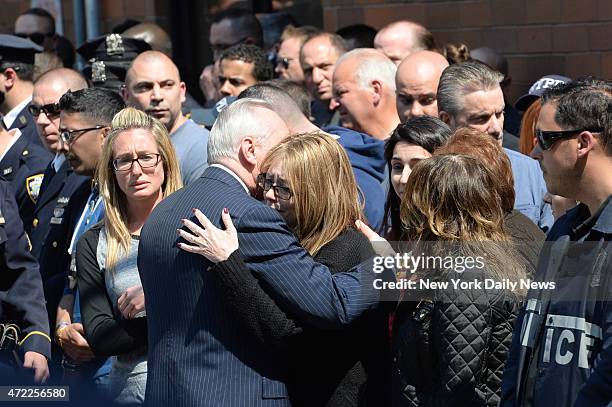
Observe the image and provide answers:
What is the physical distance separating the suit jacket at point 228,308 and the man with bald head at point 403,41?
10.4 ft

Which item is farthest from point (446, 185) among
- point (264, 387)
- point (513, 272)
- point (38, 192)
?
point (38, 192)

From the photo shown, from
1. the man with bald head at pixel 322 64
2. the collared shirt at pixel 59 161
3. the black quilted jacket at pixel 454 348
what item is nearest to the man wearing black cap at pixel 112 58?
the man with bald head at pixel 322 64

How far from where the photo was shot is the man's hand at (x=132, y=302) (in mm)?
3912

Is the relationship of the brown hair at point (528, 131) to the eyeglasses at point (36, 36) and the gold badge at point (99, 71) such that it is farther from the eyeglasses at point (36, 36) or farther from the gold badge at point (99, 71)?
the eyeglasses at point (36, 36)

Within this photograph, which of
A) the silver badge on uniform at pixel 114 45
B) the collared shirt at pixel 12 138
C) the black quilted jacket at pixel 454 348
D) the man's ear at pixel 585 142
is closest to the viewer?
the man's ear at pixel 585 142

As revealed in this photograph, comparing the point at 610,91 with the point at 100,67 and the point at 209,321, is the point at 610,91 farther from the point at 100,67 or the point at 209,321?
the point at 100,67

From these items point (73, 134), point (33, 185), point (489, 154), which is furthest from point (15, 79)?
point (489, 154)

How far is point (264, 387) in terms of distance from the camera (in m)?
3.20

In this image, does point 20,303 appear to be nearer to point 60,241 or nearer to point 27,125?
point 60,241

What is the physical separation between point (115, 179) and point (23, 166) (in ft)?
6.47

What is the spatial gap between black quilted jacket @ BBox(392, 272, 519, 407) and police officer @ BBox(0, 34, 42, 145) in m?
4.35

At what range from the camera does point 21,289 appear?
4492 mm

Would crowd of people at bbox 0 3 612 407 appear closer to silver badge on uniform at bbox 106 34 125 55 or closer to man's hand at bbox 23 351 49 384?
man's hand at bbox 23 351 49 384

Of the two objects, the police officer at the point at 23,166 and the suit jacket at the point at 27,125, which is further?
the suit jacket at the point at 27,125
